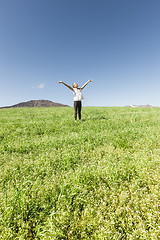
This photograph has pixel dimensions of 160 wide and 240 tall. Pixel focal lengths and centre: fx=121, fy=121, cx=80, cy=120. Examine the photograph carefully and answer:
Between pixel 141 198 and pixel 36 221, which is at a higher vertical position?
pixel 141 198

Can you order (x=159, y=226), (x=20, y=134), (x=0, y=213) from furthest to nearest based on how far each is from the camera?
(x=20, y=134)
(x=0, y=213)
(x=159, y=226)

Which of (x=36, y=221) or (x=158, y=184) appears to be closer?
(x=36, y=221)

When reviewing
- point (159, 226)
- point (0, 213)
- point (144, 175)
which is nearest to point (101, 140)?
point (144, 175)

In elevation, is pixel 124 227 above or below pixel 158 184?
below

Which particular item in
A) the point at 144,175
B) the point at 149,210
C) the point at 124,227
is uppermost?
the point at 144,175

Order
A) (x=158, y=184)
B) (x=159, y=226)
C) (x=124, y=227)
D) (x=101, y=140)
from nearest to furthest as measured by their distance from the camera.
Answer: (x=159, y=226) → (x=124, y=227) → (x=158, y=184) → (x=101, y=140)

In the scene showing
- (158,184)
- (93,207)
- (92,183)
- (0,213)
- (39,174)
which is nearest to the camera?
(0,213)

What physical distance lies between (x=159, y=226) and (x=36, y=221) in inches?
86.6

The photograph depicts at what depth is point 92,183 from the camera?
3.26 meters

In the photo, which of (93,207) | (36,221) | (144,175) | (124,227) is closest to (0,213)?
(36,221)

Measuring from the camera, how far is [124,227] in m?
2.26

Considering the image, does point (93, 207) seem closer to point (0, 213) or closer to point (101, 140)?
point (0, 213)

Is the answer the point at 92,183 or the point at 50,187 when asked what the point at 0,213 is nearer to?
the point at 50,187

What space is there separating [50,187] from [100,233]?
1467 millimetres
